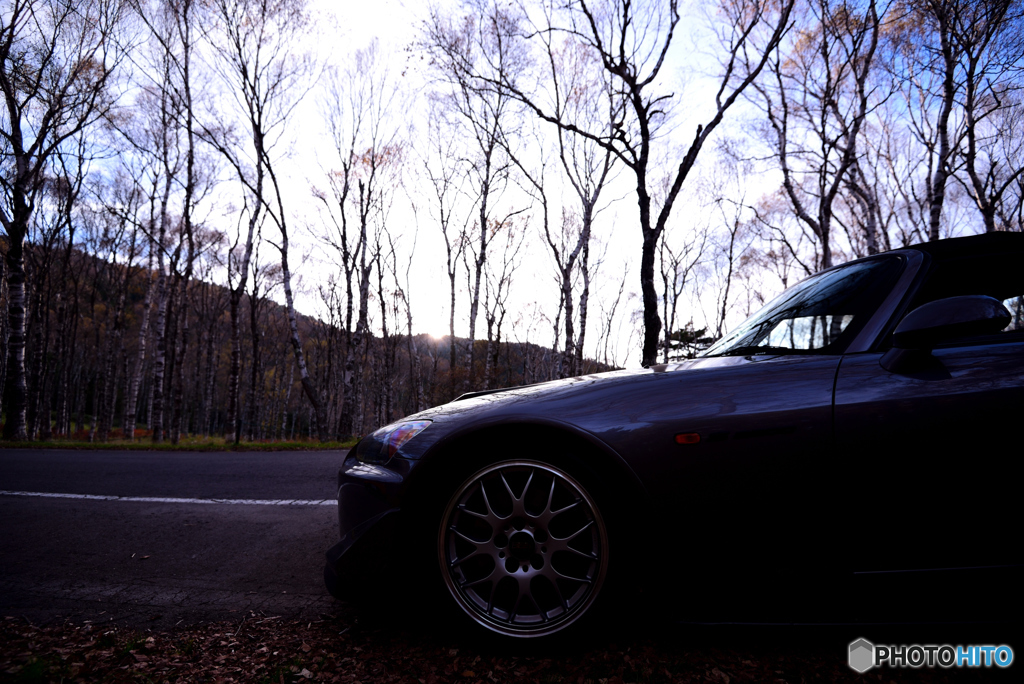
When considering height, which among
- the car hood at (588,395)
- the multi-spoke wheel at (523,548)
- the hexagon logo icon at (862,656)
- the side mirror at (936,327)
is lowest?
the hexagon logo icon at (862,656)

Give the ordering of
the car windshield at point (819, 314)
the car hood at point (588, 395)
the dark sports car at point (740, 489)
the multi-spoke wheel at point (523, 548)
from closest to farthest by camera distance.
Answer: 1. the dark sports car at point (740, 489)
2. the multi-spoke wheel at point (523, 548)
3. the car hood at point (588, 395)
4. the car windshield at point (819, 314)

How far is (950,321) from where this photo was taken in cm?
154

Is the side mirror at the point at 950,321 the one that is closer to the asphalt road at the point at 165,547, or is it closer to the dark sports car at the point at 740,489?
the dark sports car at the point at 740,489

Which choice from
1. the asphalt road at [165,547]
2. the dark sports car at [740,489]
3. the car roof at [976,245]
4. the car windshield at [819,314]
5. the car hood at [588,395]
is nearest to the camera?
the dark sports car at [740,489]

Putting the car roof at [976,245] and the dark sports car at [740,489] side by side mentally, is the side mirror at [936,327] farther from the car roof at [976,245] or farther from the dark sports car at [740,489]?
the car roof at [976,245]

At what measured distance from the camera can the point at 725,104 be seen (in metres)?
10.4

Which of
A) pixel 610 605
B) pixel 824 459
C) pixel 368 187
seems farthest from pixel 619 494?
pixel 368 187

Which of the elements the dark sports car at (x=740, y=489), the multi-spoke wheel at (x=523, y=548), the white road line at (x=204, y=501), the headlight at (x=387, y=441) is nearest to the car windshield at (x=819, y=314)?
the dark sports car at (x=740, y=489)

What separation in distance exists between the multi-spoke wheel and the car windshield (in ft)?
3.71

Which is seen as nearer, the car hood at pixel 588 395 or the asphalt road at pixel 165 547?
the car hood at pixel 588 395

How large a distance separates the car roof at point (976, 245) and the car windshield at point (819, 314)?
0.50 feet

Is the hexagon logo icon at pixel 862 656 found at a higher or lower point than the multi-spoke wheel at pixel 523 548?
lower

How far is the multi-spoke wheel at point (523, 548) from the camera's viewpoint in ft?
5.49

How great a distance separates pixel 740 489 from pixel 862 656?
2.37 feet
